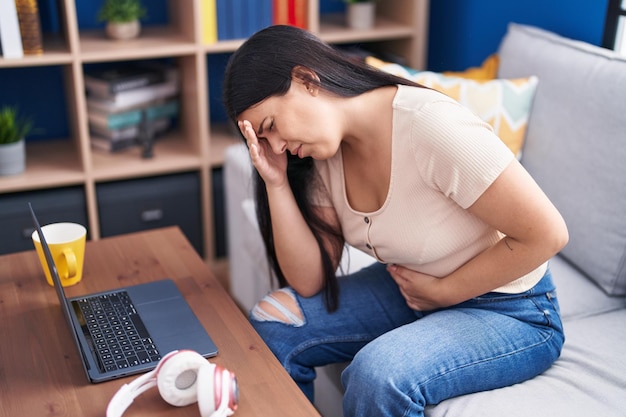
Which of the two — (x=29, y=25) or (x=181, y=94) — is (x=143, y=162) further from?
(x=29, y=25)

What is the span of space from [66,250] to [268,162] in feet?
1.33

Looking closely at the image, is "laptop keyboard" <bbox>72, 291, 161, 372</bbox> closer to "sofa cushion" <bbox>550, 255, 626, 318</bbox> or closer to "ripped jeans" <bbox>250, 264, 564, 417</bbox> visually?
"ripped jeans" <bbox>250, 264, 564, 417</bbox>

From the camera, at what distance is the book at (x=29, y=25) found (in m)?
2.17

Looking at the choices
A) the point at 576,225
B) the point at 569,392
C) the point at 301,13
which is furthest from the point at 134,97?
the point at 569,392

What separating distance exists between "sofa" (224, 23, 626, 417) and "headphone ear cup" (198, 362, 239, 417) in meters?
0.43

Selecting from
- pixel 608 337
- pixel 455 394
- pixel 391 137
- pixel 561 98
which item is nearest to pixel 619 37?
pixel 561 98

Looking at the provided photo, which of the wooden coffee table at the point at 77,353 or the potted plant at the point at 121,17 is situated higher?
the potted plant at the point at 121,17

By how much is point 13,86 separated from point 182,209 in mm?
695

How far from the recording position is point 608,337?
149cm

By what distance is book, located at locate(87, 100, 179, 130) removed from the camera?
2.45m

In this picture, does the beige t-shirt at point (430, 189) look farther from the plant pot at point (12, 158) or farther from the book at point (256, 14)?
the plant pot at point (12, 158)

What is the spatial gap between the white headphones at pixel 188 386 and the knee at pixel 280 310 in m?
0.42

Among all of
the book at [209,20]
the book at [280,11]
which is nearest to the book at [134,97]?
the book at [209,20]

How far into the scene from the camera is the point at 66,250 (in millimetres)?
1371
